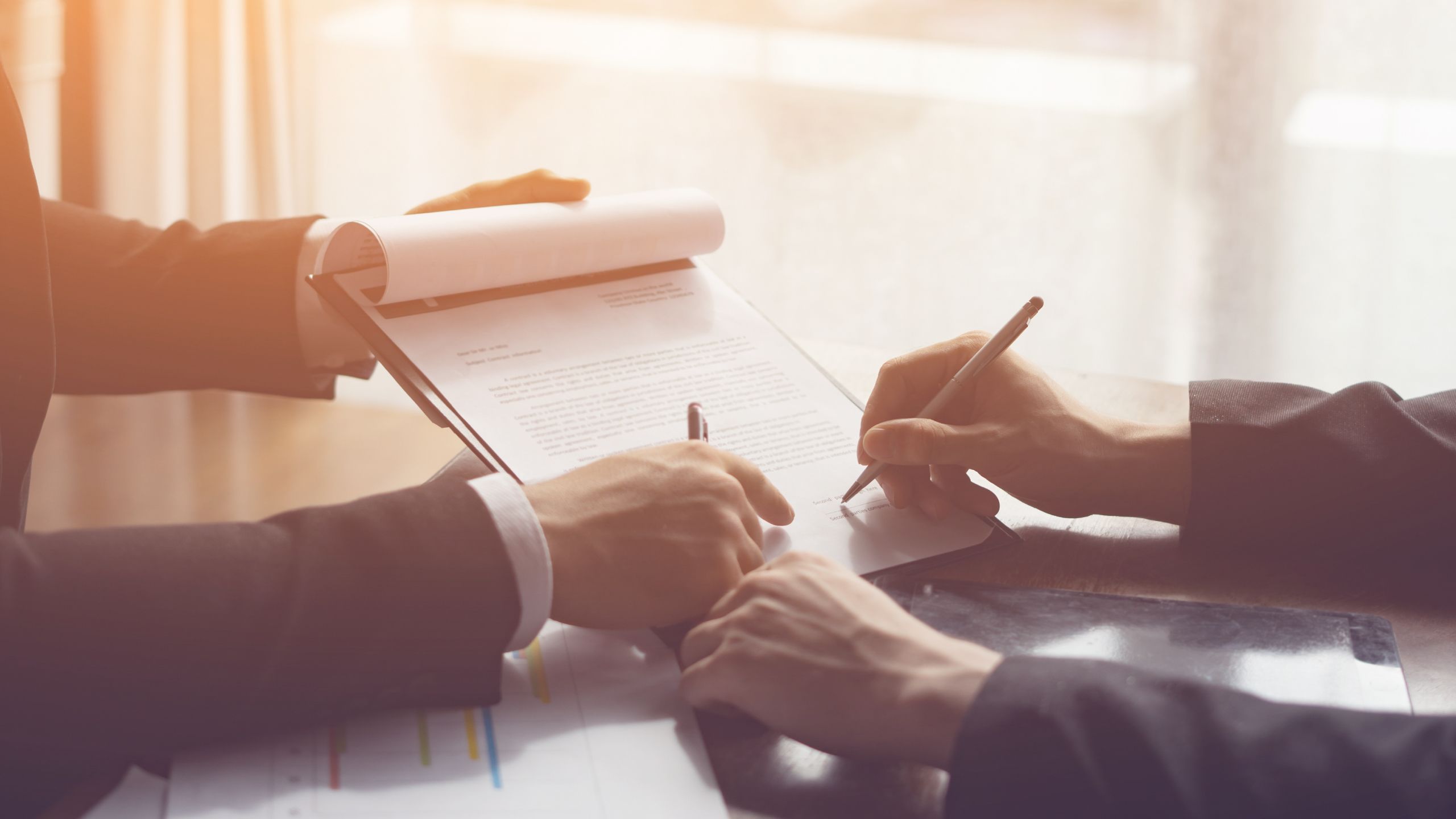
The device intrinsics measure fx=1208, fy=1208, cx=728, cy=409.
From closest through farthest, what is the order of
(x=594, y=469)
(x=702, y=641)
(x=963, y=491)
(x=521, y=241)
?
(x=702, y=641), (x=594, y=469), (x=963, y=491), (x=521, y=241)

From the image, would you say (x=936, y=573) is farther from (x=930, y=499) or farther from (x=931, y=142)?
(x=931, y=142)

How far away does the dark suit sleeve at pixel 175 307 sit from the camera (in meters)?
1.09

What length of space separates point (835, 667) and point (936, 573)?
20 centimetres

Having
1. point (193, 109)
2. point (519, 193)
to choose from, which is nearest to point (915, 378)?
point (519, 193)

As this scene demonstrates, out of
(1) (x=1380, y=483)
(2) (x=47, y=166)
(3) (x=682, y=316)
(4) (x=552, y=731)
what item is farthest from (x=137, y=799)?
(2) (x=47, y=166)

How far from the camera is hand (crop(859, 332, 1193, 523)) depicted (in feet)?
2.76

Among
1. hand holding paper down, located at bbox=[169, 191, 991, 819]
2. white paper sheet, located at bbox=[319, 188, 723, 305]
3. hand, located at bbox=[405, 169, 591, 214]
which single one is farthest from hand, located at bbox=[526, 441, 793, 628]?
hand, located at bbox=[405, 169, 591, 214]

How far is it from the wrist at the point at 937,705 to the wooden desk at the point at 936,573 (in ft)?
0.08

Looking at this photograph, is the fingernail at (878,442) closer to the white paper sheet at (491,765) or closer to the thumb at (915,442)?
the thumb at (915,442)

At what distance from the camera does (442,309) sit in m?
0.93

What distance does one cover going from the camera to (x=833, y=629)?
0.62m

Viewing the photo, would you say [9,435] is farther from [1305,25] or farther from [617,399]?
[1305,25]

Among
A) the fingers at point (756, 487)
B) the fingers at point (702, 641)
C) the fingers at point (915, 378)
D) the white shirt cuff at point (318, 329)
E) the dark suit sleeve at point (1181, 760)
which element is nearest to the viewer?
the dark suit sleeve at point (1181, 760)

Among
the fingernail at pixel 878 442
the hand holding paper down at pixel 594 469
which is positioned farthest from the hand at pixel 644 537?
the fingernail at pixel 878 442
